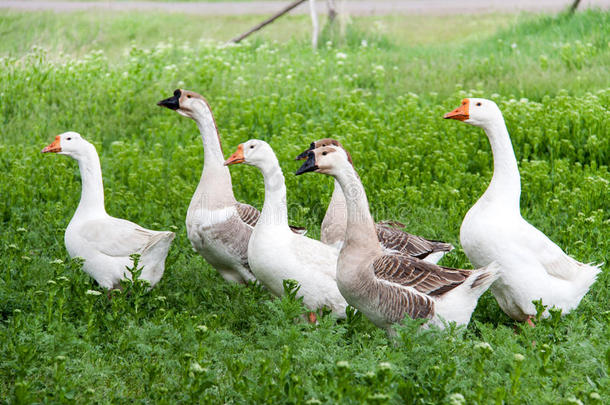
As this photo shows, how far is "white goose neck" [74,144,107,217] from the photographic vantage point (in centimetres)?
680

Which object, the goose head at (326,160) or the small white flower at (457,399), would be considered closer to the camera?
the small white flower at (457,399)

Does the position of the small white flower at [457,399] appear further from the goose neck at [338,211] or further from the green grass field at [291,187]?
the goose neck at [338,211]

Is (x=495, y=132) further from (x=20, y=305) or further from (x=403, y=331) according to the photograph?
(x=20, y=305)

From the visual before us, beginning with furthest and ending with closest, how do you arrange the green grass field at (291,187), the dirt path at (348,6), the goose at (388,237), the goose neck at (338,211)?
the dirt path at (348,6) → the goose neck at (338,211) → the goose at (388,237) → the green grass field at (291,187)

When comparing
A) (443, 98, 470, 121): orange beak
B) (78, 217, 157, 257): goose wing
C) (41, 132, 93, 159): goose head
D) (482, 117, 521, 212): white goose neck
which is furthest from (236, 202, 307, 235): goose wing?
(482, 117, 521, 212): white goose neck

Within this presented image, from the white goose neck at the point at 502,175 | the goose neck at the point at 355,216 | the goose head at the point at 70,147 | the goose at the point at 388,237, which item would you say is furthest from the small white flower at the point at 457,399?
the goose head at the point at 70,147

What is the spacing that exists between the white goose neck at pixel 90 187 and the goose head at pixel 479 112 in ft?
10.1

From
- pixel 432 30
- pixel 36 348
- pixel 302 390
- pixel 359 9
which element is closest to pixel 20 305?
pixel 36 348

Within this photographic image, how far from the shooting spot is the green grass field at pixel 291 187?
473 cm

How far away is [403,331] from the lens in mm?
4875

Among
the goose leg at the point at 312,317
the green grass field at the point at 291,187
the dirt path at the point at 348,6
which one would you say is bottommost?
the goose leg at the point at 312,317

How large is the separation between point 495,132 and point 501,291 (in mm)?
1215

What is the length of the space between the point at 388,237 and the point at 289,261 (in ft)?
3.53

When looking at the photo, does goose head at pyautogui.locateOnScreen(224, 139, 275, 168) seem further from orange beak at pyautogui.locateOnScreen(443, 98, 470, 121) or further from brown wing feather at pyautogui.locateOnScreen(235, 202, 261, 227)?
orange beak at pyautogui.locateOnScreen(443, 98, 470, 121)
